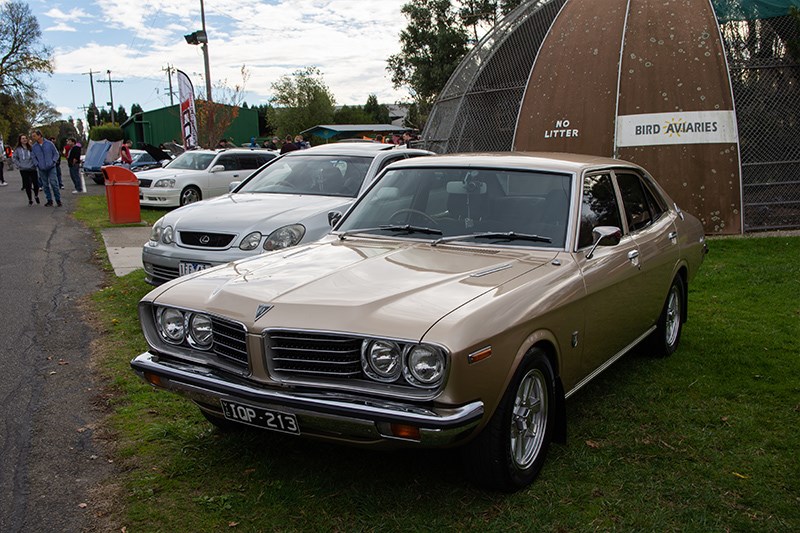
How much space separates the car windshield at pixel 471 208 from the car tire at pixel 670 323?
178 centimetres

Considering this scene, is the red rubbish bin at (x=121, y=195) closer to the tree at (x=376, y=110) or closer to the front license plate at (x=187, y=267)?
the front license plate at (x=187, y=267)

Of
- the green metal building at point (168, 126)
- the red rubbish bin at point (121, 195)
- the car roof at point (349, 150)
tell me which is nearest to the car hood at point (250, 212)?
the car roof at point (349, 150)

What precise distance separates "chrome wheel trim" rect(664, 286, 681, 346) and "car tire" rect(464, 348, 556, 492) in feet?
7.84

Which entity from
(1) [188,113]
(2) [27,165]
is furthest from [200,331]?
(1) [188,113]

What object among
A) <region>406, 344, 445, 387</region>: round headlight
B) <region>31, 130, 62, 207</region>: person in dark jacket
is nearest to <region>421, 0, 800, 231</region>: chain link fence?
<region>406, 344, 445, 387</region>: round headlight

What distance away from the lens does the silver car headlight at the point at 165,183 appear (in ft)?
55.3

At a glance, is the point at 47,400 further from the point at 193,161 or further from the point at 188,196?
the point at 193,161

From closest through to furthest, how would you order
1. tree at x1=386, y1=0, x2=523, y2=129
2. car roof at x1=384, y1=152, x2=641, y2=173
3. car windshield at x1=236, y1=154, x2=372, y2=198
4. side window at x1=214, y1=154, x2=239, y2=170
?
car roof at x1=384, y1=152, x2=641, y2=173
car windshield at x1=236, y1=154, x2=372, y2=198
side window at x1=214, y1=154, x2=239, y2=170
tree at x1=386, y1=0, x2=523, y2=129

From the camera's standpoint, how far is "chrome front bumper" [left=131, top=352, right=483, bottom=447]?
2.94 meters

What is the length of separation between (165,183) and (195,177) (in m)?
0.70

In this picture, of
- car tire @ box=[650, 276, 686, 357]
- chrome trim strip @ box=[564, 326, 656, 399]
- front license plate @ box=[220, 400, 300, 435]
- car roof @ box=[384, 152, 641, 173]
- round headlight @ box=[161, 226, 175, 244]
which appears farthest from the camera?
round headlight @ box=[161, 226, 175, 244]

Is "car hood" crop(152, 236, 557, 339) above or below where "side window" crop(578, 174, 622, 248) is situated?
below

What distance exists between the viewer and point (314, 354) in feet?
10.4

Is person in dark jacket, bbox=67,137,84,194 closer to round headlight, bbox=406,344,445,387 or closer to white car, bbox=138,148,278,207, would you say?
white car, bbox=138,148,278,207
